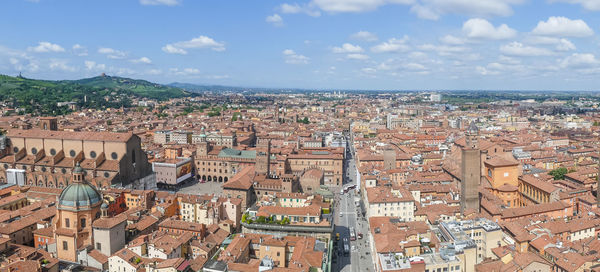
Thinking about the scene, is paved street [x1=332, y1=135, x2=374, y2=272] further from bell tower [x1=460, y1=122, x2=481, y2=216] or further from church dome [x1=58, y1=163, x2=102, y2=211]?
church dome [x1=58, y1=163, x2=102, y2=211]

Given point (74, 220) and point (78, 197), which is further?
point (78, 197)

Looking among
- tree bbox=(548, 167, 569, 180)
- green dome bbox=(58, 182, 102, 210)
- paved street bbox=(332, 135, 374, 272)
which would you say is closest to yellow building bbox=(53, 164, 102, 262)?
green dome bbox=(58, 182, 102, 210)

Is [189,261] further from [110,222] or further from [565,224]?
[565,224]

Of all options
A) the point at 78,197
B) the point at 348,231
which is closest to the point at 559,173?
the point at 348,231

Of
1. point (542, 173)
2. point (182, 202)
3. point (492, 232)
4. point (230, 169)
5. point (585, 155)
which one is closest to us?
point (492, 232)

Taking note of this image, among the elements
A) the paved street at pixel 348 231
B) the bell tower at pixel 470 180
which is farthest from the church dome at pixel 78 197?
the bell tower at pixel 470 180

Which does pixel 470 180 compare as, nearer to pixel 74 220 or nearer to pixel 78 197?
pixel 78 197

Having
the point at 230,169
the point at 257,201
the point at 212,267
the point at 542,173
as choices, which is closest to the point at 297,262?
the point at 212,267
